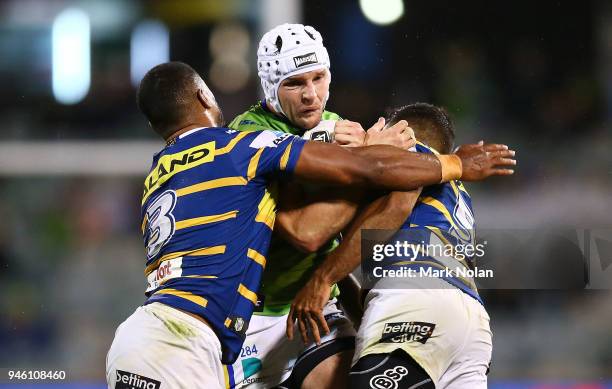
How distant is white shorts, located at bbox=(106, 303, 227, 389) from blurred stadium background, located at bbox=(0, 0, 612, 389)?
10.1ft

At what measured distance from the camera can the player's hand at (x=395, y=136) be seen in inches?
134

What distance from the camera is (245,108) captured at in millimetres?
6523

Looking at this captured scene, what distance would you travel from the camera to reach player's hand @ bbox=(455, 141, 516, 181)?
343 cm

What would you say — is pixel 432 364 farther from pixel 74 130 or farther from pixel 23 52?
pixel 23 52

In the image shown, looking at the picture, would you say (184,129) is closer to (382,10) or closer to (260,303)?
(260,303)

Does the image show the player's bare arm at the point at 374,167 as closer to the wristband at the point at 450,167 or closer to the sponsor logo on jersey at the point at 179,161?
the wristband at the point at 450,167

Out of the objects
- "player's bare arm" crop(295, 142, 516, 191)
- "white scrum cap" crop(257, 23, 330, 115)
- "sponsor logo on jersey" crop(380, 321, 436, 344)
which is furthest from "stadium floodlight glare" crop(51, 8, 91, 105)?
"sponsor logo on jersey" crop(380, 321, 436, 344)

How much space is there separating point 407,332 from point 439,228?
41 cm

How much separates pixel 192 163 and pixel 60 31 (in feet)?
13.6

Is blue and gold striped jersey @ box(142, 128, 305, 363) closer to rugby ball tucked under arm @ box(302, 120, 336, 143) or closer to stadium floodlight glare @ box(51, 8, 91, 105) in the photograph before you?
rugby ball tucked under arm @ box(302, 120, 336, 143)

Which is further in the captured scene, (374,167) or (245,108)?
(245,108)

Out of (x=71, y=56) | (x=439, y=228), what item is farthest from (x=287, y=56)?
(x=71, y=56)

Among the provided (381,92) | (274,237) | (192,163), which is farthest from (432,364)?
(381,92)

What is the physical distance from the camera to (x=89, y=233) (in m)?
6.70
